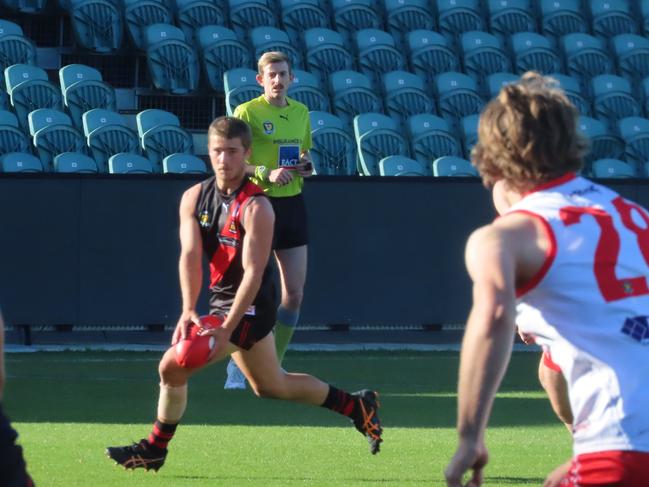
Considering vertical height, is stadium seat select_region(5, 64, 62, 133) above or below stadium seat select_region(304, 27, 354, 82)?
below

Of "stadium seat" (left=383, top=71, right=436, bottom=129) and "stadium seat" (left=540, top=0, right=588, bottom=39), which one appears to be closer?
"stadium seat" (left=383, top=71, right=436, bottom=129)

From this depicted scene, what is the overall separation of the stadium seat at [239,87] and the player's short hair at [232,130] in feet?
32.8

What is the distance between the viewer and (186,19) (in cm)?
1903

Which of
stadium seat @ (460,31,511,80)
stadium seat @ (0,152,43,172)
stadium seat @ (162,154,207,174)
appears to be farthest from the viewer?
stadium seat @ (460,31,511,80)

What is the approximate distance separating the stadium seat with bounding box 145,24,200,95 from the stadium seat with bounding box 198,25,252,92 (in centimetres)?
16

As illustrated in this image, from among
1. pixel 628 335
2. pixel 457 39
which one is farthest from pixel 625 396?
pixel 457 39

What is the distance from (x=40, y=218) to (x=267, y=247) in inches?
291

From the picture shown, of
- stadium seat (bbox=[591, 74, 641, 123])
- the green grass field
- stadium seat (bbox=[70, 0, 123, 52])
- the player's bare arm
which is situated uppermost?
stadium seat (bbox=[70, 0, 123, 52])

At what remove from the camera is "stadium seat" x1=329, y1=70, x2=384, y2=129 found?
1819 cm

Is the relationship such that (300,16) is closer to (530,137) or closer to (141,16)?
(141,16)

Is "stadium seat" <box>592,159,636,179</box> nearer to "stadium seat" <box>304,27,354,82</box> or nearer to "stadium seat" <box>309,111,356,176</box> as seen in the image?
"stadium seat" <box>309,111,356,176</box>

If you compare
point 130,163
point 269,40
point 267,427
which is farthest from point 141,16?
point 267,427

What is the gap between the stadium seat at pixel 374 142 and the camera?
16.9m

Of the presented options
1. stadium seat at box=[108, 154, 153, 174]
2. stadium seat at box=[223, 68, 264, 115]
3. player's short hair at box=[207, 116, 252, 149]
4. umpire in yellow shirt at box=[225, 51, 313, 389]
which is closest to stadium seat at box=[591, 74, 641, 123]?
stadium seat at box=[223, 68, 264, 115]
